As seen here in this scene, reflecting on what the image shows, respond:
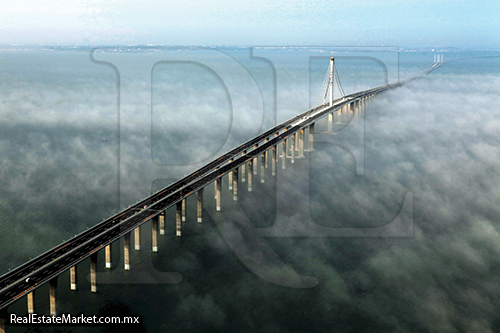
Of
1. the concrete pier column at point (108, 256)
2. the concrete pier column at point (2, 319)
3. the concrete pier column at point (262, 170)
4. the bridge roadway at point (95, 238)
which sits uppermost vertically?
the concrete pier column at point (262, 170)

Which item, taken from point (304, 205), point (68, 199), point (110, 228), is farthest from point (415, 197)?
point (68, 199)

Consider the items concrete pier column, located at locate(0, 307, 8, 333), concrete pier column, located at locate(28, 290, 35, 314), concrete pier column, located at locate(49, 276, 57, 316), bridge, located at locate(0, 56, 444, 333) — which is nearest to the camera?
concrete pier column, located at locate(0, 307, 8, 333)

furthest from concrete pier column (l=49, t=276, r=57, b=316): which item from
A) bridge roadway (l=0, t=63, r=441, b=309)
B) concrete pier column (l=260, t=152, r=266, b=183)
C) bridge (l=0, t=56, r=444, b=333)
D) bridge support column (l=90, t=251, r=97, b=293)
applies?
concrete pier column (l=260, t=152, r=266, b=183)

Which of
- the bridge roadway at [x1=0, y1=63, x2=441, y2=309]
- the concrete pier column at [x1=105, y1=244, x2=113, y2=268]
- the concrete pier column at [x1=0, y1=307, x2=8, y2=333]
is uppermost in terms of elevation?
the bridge roadway at [x1=0, y1=63, x2=441, y2=309]

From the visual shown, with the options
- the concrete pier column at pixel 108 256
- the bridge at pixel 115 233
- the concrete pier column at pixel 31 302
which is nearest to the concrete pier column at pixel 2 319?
the bridge at pixel 115 233

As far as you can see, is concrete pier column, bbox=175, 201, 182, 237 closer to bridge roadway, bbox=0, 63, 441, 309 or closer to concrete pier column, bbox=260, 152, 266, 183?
bridge roadway, bbox=0, 63, 441, 309

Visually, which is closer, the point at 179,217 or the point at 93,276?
the point at 93,276

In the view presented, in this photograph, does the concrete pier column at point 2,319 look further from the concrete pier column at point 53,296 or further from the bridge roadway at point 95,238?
the concrete pier column at point 53,296

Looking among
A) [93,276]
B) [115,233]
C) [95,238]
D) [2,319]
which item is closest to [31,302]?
[2,319]

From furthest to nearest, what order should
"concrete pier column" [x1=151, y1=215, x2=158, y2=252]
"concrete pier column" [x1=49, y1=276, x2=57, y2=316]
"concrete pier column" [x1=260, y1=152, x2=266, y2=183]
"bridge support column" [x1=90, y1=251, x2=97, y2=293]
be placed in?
"concrete pier column" [x1=260, y1=152, x2=266, y2=183], "concrete pier column" [x1=151, y1=215, x2=158, y2=252], "bridge support column" [x1=90, y1=251, x2=97, y2=293], "concrete pier column" [x1=49, y1=276, x2=57, y2=316]

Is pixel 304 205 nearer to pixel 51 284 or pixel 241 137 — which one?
pixel 51 284

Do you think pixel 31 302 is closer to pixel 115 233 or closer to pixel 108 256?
pixel 108 256
